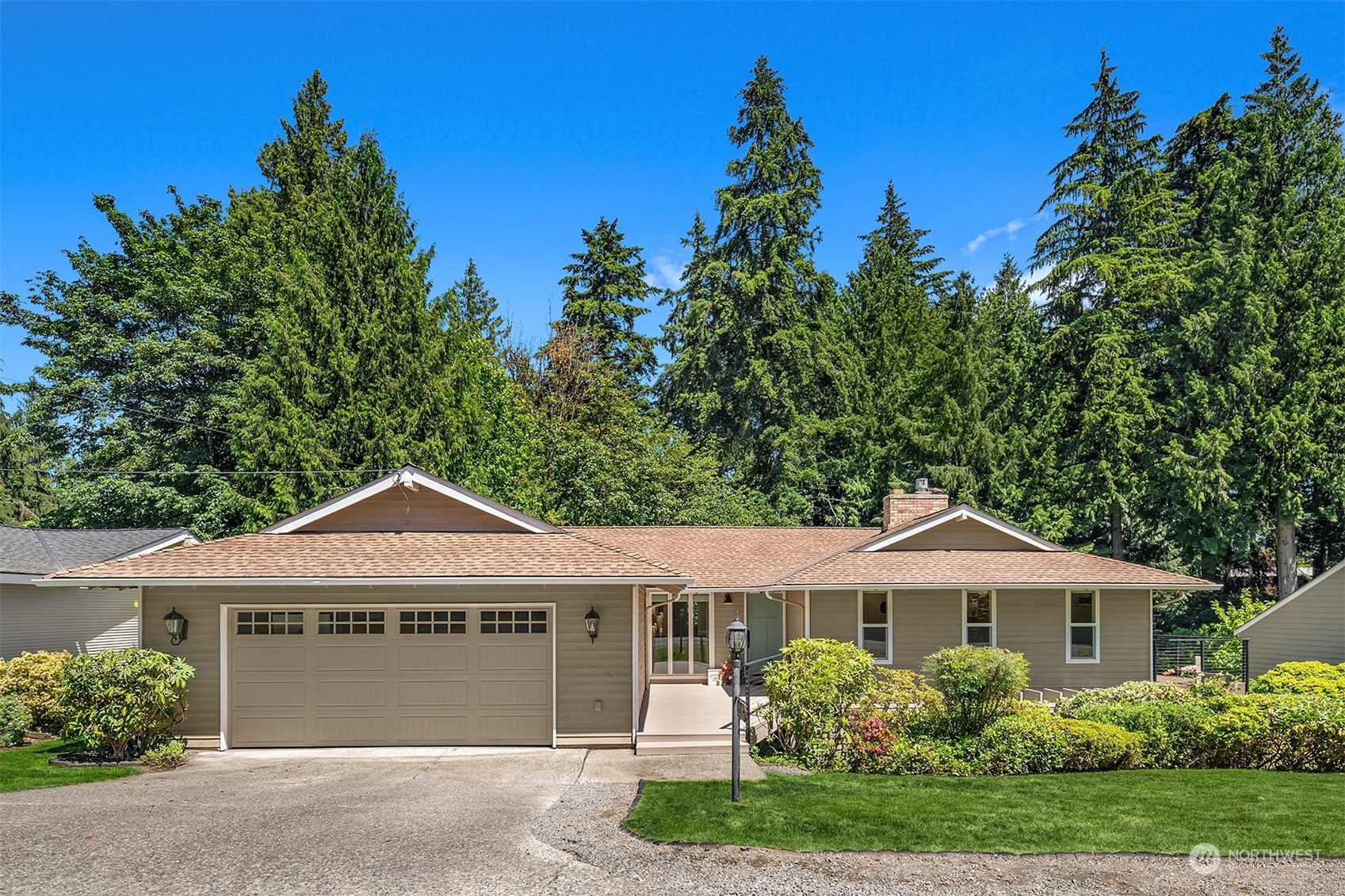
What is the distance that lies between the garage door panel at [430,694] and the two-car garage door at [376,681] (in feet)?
0.04

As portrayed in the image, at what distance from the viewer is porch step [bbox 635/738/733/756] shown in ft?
38.8

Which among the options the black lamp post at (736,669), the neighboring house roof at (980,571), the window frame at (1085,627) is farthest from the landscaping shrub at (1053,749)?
the window frame at (1085,627)

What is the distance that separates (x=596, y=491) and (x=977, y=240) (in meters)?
23.2

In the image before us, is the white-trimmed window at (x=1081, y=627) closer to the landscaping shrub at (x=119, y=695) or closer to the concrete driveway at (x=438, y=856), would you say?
the concrete driveway at (x=438, y=856)

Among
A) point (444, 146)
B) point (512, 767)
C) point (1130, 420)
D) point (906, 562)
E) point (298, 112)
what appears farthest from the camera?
point (298, 112)

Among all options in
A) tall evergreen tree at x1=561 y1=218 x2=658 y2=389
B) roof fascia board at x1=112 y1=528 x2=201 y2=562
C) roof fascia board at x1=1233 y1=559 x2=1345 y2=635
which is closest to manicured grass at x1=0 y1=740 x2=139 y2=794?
roof fascia board at x1=112 y1=528 x2=201 y2=562

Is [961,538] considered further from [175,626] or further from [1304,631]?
[175,626]

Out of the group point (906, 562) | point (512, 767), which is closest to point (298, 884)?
point (512, 767)

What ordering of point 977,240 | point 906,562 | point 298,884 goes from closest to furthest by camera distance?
1. point 298,884
2. point 906,562
3. point 977,240

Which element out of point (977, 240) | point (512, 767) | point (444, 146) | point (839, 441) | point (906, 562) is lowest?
point (512, 767)

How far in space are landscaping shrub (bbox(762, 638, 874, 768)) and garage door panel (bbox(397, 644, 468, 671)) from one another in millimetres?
4608

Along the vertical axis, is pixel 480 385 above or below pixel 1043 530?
above

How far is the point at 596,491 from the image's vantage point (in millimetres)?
28438

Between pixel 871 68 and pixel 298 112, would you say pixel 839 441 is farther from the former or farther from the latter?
pixel 298 112
